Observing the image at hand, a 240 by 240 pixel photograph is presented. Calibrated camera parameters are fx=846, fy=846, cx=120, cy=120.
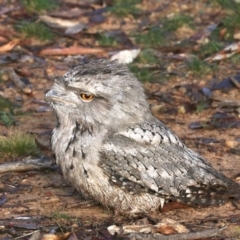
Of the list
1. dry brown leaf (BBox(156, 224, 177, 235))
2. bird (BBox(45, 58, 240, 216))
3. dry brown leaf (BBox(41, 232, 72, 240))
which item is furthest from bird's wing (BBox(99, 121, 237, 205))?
dry brown leaf (BBox(41, 232, 72, 240))

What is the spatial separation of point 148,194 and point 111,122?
2.24 feet

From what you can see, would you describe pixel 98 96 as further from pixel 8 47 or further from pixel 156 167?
pixel 8 47

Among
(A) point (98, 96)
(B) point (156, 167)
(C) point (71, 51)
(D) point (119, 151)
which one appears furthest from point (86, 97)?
(C) point (71, 51)

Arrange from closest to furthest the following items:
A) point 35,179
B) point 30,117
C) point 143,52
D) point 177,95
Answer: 1. point 35,179
2. point 30,117
3. point 177,95
4. point 143,52

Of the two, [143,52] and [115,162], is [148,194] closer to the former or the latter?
[115,162]

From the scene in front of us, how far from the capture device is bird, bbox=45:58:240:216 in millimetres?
6998

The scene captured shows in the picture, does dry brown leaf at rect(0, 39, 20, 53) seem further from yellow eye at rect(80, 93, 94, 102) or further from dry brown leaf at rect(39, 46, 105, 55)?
yellow eye at rect(80, 93, 94, 102)

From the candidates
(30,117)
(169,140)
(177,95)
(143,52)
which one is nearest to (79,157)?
(169,140)

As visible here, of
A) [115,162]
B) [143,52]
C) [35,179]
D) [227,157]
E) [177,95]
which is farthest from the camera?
[143,52]

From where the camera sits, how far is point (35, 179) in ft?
26.3

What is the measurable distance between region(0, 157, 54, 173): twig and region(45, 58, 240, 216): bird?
0.93 m

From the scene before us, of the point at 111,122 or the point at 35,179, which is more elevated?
the point at 111,122

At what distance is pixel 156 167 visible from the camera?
7066 millimetres

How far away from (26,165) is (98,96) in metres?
1.36
